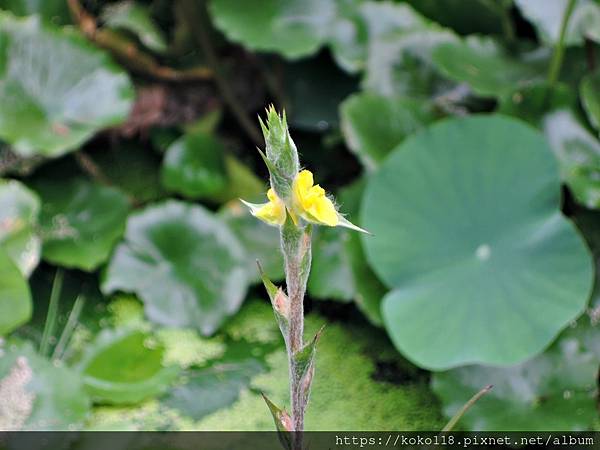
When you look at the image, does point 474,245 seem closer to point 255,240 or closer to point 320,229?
point 320,229

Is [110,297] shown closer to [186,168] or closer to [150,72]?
[186,168]

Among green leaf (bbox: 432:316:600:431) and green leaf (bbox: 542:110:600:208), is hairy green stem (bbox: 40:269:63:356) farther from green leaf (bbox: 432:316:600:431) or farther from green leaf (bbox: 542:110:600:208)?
green leaf (bbox: 542:110:600:208)

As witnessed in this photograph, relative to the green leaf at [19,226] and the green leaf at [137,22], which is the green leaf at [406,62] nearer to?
the green leaf at [137,22]

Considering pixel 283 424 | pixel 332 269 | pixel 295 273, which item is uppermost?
pixel 295 273

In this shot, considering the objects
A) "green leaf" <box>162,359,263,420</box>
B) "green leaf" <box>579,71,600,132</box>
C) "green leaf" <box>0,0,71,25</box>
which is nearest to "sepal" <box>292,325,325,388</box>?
"green leaf" <box>162,359,263,420</box>

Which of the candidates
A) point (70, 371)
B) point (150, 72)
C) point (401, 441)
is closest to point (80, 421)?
point (70, 371)

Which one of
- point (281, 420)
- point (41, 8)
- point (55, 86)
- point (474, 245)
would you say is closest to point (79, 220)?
point (55, 86)
